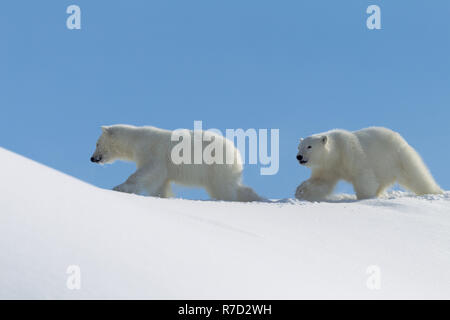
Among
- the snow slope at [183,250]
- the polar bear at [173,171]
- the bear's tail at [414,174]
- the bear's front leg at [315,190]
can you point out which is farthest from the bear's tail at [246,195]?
the bear's tail at [414,174]

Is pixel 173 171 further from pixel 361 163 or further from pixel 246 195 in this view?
pixel 361 163

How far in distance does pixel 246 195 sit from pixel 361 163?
2.26 m

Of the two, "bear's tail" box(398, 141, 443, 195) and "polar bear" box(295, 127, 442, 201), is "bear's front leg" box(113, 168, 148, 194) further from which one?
"bear's tail" box(398, 141, 443, 195)

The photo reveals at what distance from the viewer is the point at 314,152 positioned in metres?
11.6

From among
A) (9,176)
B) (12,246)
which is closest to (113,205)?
(9,176)

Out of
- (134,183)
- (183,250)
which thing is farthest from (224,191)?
(183,250)

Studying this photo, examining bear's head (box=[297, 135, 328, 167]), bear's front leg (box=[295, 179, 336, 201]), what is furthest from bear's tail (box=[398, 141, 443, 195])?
bear's head (box=[297, 135, 328, 167])

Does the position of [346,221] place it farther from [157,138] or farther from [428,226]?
[157,138]

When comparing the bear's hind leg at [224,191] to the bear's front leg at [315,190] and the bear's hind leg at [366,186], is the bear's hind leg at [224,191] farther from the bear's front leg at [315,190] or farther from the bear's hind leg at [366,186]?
the bear's hind leg at [366,186]

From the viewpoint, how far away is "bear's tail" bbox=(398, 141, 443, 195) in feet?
40.0

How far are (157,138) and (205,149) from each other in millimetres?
912

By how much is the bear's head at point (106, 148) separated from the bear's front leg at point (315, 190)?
3534 mm

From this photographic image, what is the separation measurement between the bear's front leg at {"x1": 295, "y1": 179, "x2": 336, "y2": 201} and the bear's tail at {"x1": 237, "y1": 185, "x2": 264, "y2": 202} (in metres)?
1.02

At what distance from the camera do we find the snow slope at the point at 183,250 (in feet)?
13.7
